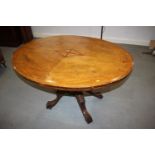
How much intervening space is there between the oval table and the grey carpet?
0.12 m

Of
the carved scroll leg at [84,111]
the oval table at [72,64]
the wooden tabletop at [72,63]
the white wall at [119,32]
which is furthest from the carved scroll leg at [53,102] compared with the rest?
the white wall at [119,32]

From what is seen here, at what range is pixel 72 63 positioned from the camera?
1.15m

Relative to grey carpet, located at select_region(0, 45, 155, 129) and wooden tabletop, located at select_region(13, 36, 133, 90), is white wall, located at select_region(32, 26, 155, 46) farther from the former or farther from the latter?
wooden tabletop, located at select_region(13, 36, 133, 90)

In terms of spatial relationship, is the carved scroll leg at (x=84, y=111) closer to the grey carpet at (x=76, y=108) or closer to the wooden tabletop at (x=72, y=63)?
the grey carpet at (x=76, y=108)

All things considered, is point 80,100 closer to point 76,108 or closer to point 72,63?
point 76,108

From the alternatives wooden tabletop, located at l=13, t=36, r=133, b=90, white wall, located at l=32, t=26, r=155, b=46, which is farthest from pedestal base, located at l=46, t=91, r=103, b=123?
white wall, located at l=32, t=26, r=155, b=46

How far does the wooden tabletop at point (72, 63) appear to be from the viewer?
3.14 feet

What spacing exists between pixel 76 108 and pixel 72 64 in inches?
24.0

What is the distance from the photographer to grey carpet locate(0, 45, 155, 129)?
4.61ft

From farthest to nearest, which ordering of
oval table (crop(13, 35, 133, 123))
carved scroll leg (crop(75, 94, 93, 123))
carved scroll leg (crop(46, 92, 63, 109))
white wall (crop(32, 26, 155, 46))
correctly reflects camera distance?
1. white wall (crop(32, 26, 155, 46))
2. carved scroll leg (crop(46, 92, 63, 109))
3. carved scroll leg (crop(75, 94, 93, 123))
4. oval table (crop(13, 35, 133, 123))

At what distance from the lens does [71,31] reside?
10.2 feet
